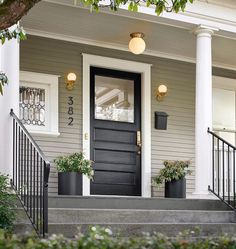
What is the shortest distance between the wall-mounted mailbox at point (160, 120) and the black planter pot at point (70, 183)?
5.94 ft

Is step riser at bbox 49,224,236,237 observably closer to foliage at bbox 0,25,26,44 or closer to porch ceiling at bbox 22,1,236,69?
foliage at bbox 0,25,26,44

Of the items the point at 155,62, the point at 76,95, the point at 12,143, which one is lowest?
the point at 12,143

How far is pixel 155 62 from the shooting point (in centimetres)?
895

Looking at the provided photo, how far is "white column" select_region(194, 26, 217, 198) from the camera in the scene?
23.2 feet

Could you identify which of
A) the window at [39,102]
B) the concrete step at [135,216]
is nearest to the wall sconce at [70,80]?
the window at [39,102]

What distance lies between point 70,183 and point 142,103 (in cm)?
199

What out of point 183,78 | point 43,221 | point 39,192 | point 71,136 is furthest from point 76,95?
point 43,221

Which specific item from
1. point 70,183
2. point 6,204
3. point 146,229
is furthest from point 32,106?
point 146,229

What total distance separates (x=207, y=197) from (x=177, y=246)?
428 centimetres

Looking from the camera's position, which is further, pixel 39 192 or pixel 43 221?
pixel 39 192

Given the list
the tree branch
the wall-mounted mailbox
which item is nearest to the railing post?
the tree branch

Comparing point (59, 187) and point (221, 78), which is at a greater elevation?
point (221, 78)

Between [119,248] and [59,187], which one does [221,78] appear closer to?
[59,187]

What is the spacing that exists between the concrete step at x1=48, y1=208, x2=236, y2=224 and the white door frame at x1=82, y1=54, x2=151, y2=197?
6.65 feet
